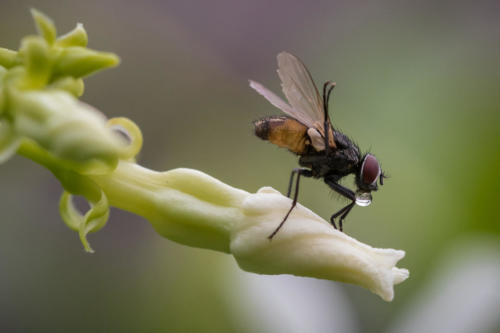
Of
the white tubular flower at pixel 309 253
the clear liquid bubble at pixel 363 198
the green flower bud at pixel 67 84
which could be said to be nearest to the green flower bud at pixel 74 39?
the green flower bud at pixel 67 84

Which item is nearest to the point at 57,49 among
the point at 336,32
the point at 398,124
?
the point at 398,124

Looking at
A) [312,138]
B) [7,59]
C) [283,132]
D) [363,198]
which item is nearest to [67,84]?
[7,59]

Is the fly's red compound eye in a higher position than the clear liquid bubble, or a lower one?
higher

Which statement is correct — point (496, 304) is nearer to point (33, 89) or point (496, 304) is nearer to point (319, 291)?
point (319, 291)

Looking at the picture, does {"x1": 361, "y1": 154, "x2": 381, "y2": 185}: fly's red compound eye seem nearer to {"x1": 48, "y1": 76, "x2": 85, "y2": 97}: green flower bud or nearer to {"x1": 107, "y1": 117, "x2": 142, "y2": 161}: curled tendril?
{"x1": 107, "y1": 117, "x2": 142, "y2": 161}: curled tendril

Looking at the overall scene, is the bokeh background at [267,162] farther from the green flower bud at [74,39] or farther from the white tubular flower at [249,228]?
the green flower bud at [74,39]

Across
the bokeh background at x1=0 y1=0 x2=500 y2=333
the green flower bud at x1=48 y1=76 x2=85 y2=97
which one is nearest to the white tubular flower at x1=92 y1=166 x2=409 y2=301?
the green flower bud at x1=48 y1=76 x2=85 y2=97

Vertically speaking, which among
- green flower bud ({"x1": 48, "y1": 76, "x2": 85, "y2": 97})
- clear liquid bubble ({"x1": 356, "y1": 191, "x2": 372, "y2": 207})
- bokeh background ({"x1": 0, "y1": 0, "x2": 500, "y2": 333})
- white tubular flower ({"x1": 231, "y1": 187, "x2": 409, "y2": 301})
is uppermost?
green flower bud ({"x1": 48, "y1": 76, "x2": 85, "y2": 97})
